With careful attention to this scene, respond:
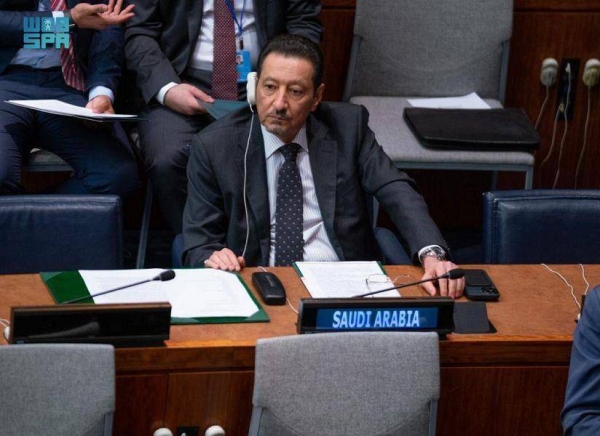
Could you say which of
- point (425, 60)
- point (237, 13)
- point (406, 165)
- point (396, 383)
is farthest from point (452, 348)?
point (425, 60)

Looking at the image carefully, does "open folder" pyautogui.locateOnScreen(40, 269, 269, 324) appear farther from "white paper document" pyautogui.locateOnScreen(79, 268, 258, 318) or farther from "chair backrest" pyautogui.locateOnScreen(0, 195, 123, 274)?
"chair backrest" pyautogui.locateOnScreen(0, 195, 123, 274)

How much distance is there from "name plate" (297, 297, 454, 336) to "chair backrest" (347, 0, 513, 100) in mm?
2113

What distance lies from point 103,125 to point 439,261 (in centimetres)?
143

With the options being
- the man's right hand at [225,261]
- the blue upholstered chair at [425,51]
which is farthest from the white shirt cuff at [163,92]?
the man's right hand at [225,261]

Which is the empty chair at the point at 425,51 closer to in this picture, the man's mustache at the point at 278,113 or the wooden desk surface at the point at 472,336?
the man's mustache at the point at 278,113

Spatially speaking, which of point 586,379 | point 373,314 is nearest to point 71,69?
point 373,314

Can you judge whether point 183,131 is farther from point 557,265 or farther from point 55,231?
point 557,265

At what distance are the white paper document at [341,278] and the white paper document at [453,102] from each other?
63.4 inches

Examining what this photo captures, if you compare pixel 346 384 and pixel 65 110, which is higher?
pixel 65 110

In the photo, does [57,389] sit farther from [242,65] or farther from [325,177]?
[242,65]

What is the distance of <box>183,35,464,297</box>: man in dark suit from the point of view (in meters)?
3.26

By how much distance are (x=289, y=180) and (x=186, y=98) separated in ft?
2.42

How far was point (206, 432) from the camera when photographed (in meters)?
2.54

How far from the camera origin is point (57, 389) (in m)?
2.27
